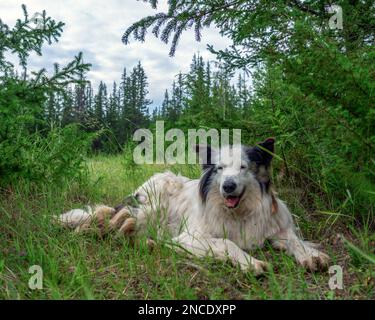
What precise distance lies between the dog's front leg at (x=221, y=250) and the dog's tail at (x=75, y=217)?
3.33 feet

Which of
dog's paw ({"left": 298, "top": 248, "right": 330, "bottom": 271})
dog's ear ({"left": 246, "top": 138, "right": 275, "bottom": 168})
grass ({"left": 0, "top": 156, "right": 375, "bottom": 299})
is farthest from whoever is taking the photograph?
dog's ear ({"left": 246, "top": 138, "right": 275, "bottom": 168})

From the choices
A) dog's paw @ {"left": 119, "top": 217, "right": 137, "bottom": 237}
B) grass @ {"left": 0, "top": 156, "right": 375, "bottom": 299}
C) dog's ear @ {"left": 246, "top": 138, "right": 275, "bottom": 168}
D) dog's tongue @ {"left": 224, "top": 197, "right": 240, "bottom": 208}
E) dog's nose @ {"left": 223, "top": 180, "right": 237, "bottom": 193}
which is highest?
dog's ear @ {"left": 246, "top": 138, "right": 275, "bottom": 168}

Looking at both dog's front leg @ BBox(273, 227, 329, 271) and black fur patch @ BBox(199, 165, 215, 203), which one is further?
black fur patch @ BBox(199, 165, 215, 203)

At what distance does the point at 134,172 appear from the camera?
20.7ft

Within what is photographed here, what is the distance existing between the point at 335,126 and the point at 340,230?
4.70ft

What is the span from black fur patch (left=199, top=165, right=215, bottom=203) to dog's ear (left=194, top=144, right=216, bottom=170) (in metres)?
0.04

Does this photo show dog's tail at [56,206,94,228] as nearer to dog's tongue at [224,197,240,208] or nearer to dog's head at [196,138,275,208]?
dog's head at [196,138,275,208]

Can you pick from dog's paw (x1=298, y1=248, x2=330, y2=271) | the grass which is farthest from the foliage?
dog's paw (x1=298, y1=248, x2=330, y2=271)

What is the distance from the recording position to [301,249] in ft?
10.9

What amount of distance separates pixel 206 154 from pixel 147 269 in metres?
1.46

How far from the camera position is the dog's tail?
13.0 feet

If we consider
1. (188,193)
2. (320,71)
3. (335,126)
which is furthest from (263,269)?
(188,193)

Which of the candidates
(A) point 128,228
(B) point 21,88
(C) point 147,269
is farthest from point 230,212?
(B) point 21,88

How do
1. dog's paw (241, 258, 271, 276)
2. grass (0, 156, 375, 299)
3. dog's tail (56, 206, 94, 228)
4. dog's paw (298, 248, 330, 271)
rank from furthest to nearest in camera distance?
dog's tail (56, 206, 94, 228)
dog's paw (298, 248, 330, 271)
dog's paw (241, 258, 271, 276)
grass (0, 156, 375, 299)
